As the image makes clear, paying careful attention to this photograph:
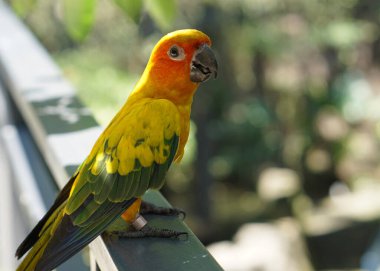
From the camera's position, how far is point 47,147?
1.68m

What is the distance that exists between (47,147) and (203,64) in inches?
18.8

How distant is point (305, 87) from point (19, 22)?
7308mm

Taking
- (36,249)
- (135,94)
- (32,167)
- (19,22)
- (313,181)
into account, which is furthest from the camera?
(313,181)

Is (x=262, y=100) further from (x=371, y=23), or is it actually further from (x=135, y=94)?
(x=135, y=94)

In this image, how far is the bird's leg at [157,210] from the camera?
56.0 inches

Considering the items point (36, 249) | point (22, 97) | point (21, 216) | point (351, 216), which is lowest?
point (351, 216)

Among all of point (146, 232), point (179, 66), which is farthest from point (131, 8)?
point (146, 232)

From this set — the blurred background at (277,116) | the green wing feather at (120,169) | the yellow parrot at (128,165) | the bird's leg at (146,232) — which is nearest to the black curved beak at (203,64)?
the yellow parrot at (128,165)

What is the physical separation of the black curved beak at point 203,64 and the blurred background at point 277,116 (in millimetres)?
6527

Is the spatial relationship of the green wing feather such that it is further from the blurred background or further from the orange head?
the blurred background

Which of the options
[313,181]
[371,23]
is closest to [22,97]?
[313,181]

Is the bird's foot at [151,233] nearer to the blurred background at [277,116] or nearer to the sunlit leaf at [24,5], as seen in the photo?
the sunlit leaf at [24,5]

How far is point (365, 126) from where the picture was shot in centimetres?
967

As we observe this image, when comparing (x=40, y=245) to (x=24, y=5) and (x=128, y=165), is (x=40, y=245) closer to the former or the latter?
(x=128, y=165)
